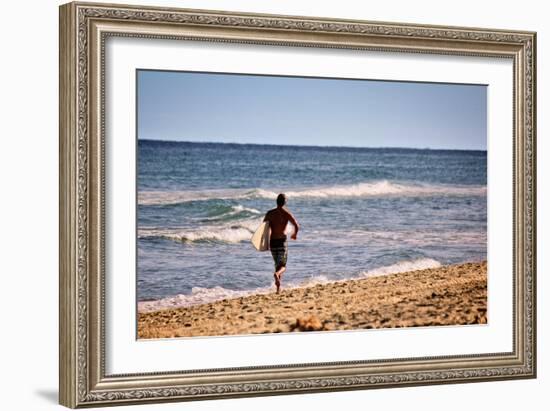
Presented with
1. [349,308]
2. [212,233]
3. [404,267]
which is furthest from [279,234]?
[404,267]

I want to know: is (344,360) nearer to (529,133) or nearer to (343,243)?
(343,243)

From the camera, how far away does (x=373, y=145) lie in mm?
8117

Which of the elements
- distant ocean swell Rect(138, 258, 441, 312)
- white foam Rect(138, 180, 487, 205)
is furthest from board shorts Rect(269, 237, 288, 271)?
white foam Rect(138, 180, 487, 205)

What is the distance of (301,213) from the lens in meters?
7.90

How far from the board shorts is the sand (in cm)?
17

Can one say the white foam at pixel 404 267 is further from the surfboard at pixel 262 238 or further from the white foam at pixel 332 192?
the surfboard at pixel 262 238

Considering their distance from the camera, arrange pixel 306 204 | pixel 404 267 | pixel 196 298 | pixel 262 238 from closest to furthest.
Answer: pixel 196 298
pixel 262 238
pixel 306 204
pixel 404 267

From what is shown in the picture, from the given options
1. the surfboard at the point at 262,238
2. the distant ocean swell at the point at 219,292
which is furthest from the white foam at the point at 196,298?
the surfboard at the point at 262,238

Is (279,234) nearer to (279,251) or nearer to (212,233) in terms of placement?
(279,251)

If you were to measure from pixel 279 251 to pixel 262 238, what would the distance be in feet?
0.43

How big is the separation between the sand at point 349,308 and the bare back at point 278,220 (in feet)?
1.13

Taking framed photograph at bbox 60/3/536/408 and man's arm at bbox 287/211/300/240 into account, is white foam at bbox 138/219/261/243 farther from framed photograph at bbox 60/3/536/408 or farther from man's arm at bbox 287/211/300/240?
man's arm at bbox 287/211/300/240

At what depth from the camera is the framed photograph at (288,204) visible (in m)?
7.34

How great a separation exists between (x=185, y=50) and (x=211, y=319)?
1.55 m
